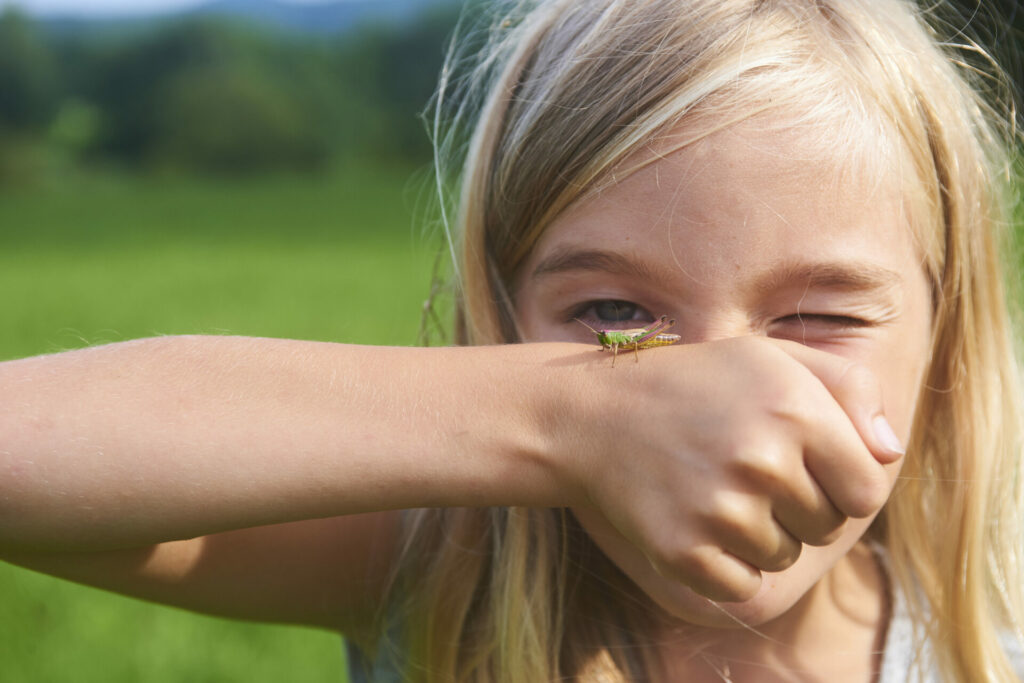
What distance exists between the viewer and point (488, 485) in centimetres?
140

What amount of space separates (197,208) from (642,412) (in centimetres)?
2356

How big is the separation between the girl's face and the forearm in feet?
0.66

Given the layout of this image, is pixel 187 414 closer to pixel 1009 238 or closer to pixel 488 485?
pixel 488 485

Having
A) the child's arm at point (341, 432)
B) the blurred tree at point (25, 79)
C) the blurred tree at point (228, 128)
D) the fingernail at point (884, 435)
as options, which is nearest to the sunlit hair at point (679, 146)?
the child's arm at point (341, 432)

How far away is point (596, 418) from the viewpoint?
52.3 inches

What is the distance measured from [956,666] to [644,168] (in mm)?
1106

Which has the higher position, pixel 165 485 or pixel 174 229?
pixel 174 229

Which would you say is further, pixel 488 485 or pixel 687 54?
pixel 687 54

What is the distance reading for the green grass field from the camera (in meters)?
3.43

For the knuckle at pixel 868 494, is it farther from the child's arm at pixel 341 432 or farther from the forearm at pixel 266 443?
the forearm at pixel 266 443

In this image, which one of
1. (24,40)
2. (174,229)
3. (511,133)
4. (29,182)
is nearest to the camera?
(511,133)

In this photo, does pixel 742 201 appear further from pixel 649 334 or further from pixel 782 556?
pixel 782 556

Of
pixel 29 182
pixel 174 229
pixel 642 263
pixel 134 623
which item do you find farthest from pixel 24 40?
pixel 642 263

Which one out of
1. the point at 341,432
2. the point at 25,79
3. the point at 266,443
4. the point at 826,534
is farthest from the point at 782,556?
the point at 25,79
